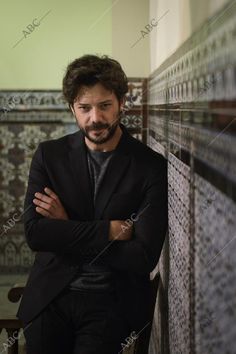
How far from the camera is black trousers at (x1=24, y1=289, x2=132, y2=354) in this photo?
1.50 metres

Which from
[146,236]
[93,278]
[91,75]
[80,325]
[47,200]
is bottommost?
[80,325]

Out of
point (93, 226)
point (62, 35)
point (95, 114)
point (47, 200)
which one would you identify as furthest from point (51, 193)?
point (62, 35)

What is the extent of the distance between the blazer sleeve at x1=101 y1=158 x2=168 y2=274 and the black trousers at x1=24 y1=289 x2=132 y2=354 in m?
0.11

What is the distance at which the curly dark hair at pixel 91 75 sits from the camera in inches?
61.3

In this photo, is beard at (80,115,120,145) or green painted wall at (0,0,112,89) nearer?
beard at (80,115,120,145)

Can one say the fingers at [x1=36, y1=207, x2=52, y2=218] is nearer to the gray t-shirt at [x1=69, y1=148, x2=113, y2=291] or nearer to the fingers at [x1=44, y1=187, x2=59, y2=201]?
Answer: the fingers at [x1=44, y1=187, x2=59, y2=201]

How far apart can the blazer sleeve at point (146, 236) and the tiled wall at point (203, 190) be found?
54 mm

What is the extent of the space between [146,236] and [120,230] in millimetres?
80

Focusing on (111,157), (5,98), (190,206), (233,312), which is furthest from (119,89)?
(5,98)

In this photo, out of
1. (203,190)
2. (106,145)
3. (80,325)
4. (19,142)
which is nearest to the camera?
(203,190)

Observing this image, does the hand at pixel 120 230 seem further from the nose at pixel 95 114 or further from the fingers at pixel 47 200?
the nose at pixel 95 114

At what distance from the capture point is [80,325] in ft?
4.98

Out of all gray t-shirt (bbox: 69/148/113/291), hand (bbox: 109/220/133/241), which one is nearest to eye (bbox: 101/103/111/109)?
hand (bbox: 109/220/133/241)

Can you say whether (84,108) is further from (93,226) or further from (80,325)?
(80,325)
